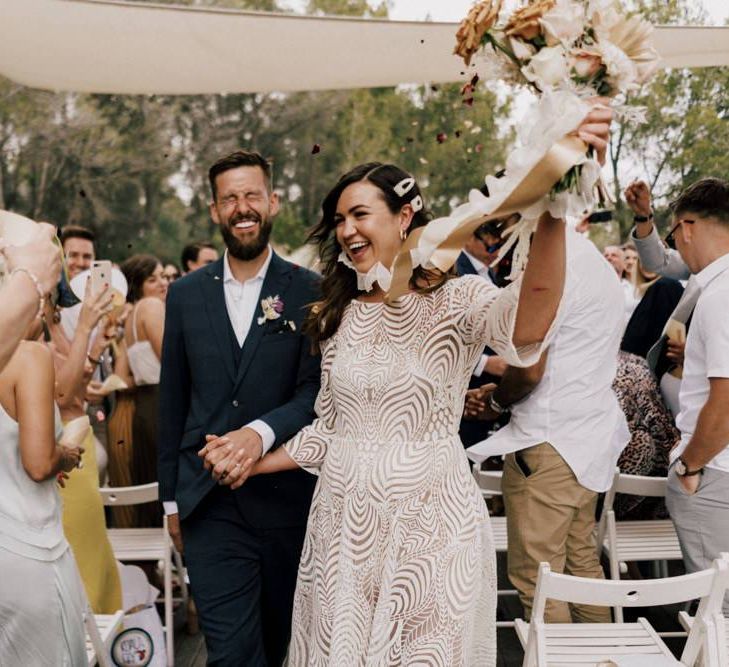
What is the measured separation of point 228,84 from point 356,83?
39.1 inches

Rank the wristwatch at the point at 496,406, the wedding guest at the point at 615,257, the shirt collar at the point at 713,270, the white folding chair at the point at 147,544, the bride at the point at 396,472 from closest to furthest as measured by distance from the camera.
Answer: the bride at the point at 396,472 < the shirt collar at the point at 713,270 < the wristwatch at the point at 496,406 < the white folding chair at the point at 147,544 < the wedding guest at the point at 615,257

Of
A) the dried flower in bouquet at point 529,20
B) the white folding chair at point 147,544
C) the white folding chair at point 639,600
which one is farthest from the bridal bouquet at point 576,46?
the white folding chair at point 147,544

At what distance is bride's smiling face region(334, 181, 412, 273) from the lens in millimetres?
2664

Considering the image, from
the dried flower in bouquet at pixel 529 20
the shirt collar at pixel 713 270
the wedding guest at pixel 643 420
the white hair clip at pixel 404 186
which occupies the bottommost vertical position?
the wedding guest at pixel 643 420

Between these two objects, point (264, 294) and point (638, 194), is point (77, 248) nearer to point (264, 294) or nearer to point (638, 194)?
point (264, 294)

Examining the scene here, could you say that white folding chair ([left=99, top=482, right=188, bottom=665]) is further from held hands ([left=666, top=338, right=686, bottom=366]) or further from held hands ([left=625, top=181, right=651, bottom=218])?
held hands ([left=625, top=181, right=651, bottom=218])

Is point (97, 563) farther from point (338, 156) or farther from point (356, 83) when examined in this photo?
point (338, 156)

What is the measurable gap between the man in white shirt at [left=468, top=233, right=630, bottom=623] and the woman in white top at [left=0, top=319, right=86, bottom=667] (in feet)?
5.33

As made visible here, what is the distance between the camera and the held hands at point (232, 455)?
2727 millimetres

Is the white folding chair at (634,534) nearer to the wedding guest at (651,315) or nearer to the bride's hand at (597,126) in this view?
the wedding guest at (651,315)

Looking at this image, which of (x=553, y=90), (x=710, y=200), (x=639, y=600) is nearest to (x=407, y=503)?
(x=639, y=600)

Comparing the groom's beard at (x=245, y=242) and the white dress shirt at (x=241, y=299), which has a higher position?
the groom's beard at (x=245, y=242)

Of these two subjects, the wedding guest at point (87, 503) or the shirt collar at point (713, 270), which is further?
the wedding guest at point (87, 503)

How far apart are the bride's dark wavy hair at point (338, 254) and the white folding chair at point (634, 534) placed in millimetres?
1798
